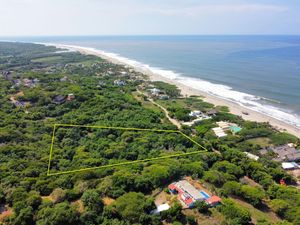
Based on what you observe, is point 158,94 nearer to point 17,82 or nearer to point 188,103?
point 188,103

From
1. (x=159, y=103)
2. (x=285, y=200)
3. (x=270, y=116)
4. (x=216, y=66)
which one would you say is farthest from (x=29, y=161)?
(x=216, y=66)

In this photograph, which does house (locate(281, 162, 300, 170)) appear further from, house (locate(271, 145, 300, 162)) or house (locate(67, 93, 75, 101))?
house (locate(67, 93, 75, 101))

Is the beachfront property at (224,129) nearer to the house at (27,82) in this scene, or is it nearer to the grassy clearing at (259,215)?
the grassy clearing at (259,215)

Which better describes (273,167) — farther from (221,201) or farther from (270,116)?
(270,116)

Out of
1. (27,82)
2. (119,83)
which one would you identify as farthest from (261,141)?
(27,82)

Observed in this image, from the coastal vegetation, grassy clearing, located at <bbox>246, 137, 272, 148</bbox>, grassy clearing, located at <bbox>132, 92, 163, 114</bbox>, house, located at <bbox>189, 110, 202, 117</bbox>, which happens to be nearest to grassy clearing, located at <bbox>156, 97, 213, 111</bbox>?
the coastal vegetation

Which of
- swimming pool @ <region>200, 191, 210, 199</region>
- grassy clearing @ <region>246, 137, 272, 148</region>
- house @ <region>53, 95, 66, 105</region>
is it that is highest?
house @ <region>53, 95, 66, 105</region>
